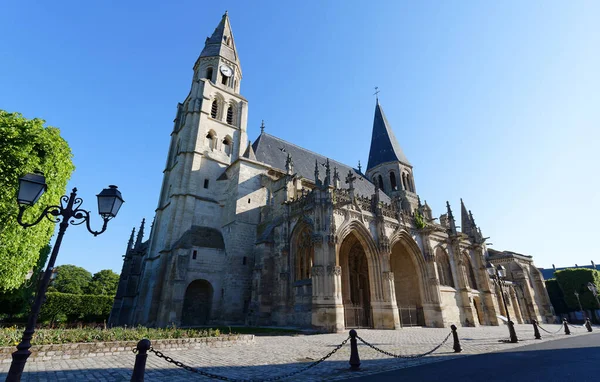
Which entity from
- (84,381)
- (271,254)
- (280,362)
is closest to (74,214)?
(84,381)

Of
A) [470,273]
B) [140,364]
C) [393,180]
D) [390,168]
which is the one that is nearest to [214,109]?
[390,168]

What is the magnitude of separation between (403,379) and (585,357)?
5990 millimetres

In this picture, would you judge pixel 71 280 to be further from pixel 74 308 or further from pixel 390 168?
pixel 390 168

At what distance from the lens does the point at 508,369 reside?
607cm

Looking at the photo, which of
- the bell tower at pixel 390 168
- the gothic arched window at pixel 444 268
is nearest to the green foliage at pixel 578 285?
the bell tower at pixel 390 168

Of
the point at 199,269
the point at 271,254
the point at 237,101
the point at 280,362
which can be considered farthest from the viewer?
the point at 237,101

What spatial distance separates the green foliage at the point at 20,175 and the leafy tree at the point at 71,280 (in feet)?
109

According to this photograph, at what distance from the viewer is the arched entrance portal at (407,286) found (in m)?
19.7

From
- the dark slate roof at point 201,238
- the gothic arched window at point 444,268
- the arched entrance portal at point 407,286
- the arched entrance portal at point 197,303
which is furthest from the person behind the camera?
the gothic arched window at point 444,268

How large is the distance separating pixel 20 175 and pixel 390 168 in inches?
1265

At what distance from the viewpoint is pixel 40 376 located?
5328 millimetres

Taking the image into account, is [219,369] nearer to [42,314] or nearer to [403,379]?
[403,379]

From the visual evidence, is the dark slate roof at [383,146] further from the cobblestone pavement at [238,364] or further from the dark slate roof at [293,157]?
Answer: the cobblestone pavement at [238,364]

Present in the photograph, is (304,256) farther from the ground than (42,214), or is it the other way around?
(304,256)
